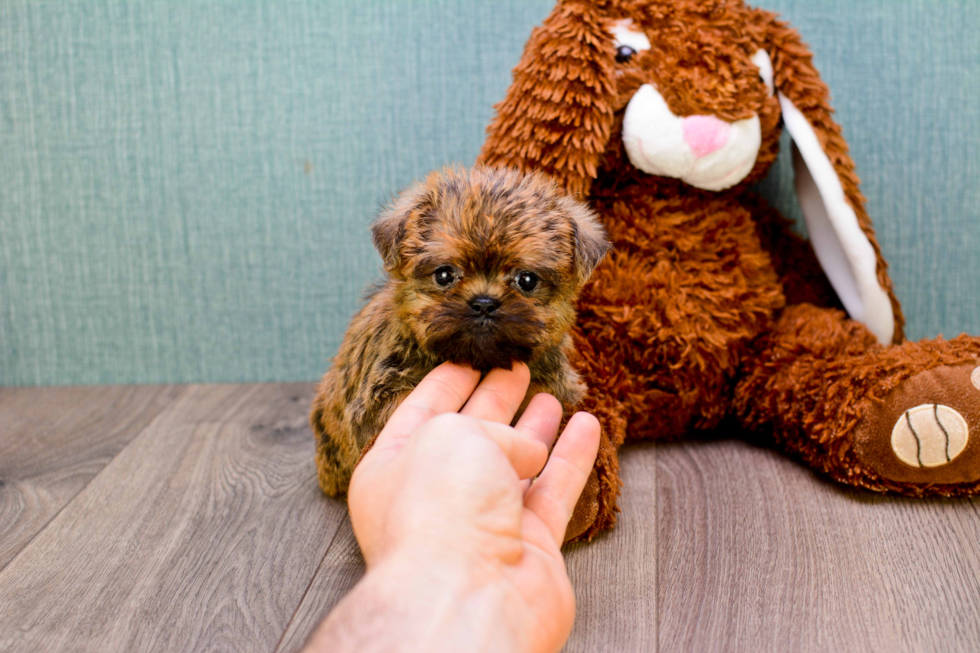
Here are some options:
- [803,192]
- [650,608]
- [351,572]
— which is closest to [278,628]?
[351,572]

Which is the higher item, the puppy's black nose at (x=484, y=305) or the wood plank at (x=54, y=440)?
the puppy's black nose at (x=484, y=305)

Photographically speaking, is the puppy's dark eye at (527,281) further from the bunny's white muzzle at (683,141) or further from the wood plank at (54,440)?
the wood plank at (54,440)

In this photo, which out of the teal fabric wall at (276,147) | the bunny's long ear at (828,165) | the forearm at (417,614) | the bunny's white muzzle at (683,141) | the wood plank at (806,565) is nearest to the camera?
the forearm at (417,614)

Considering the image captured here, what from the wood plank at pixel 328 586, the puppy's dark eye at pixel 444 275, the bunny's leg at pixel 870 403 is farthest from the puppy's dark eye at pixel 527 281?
the bunny's leg at pixel 870 403

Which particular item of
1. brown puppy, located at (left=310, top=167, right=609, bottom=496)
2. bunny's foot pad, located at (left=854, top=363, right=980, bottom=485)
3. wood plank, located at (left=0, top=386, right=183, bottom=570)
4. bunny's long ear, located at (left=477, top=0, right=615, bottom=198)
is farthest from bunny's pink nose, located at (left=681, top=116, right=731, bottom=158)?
wood plank, located at (left=0, top=386, right=183, bottom=570)

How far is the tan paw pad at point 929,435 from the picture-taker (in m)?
1.45

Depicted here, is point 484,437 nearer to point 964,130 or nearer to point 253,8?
point 253,8

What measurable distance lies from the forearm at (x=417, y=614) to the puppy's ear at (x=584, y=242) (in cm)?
58

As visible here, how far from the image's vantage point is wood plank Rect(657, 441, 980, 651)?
117 cm

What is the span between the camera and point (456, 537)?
101 cm

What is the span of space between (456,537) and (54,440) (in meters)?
1.44

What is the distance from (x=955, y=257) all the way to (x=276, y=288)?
1916mm

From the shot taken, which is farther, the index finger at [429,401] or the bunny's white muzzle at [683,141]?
the bunny's white muzzle at [683,141]

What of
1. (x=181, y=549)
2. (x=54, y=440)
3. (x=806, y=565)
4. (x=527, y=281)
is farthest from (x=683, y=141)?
(x=54, y=440)
